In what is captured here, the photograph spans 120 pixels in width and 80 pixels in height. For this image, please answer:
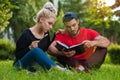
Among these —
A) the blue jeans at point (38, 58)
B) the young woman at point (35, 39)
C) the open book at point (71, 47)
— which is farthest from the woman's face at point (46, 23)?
the blue jeans at point (38, 58)

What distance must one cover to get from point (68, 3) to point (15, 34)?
2182 centimetres

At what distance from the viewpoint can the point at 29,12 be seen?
2802 centimetres

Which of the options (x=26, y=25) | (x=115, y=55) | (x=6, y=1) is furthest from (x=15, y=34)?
(x=6, y=1)

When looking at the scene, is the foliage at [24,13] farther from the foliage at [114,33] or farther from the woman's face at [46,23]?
the foliage at [114,33]

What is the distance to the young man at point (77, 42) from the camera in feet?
20.2

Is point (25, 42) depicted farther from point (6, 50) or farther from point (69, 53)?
point (6, 50)

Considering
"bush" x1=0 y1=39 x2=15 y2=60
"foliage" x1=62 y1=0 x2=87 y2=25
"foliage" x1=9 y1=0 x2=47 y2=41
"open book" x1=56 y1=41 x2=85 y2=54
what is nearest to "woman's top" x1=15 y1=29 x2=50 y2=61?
"open book" x1=56 y1=41 x2=85 y2=54

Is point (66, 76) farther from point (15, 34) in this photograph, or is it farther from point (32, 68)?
point (15, 34)

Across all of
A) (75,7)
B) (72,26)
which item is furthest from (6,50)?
(75,7)

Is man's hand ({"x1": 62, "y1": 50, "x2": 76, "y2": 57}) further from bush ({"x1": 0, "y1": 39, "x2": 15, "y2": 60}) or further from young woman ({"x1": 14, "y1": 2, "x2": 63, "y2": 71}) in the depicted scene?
bush ({"x1": 0, "y1": 39, "x2": 15, "y2": 60})

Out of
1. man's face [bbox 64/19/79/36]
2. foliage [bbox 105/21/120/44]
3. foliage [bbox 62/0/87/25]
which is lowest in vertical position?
foliage [bbox 105/21/120/44]

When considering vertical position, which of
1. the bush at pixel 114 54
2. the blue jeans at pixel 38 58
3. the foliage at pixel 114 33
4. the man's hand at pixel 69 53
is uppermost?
the blue jeans at pixel 38 58

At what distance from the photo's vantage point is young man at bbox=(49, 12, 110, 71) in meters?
6.17

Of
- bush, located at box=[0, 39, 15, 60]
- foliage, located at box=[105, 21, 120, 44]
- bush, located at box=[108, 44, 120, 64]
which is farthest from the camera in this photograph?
foliage, located at box=[105, 21, 120, 44]
